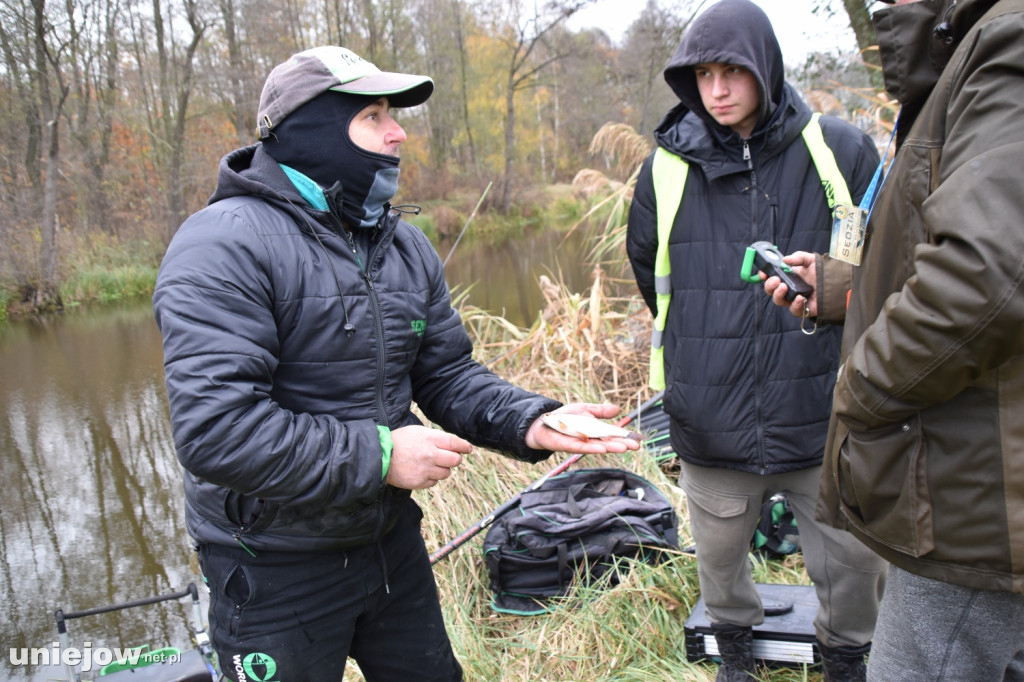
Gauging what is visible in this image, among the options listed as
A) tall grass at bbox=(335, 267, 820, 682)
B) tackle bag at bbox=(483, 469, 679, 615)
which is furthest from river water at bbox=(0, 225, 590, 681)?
tackle bag at bbox=(483, 469, 679, 615)

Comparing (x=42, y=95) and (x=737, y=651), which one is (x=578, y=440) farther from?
(x=42, y=95)

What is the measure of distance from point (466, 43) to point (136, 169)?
16954 millimetres

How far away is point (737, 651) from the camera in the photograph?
2.18 metres

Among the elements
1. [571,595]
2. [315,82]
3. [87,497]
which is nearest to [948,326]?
[315,82]

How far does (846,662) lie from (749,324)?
0.93m

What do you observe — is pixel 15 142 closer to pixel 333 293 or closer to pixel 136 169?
pixel 136 169

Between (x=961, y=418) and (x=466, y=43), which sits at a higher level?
(x=466, y=43)

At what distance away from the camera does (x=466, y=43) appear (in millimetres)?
27766

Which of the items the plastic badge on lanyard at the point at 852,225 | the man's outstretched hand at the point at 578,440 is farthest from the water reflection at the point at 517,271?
the plastic badge on lanyard at the point at 852,225

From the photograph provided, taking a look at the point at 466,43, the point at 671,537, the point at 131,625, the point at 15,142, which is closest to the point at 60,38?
the point at 15,142

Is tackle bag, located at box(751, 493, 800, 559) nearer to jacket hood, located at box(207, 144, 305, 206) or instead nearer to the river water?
jacket hood, located at box(207, 144, 305, 206)

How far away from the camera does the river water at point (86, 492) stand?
4207 millimetres

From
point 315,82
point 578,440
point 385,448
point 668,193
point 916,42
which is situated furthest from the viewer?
point 668,193

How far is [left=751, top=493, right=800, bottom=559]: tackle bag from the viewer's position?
9.85 feet
